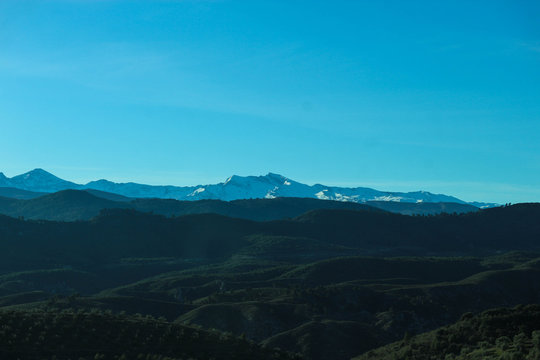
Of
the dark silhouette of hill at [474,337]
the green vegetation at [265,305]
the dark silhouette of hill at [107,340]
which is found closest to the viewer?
the dark silhouette of hill at [474,337]

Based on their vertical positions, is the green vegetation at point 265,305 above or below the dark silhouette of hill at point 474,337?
below

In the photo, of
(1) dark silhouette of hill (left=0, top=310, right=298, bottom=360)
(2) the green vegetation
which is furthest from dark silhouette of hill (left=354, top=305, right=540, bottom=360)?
(1) dark silhouette of hill (left=0, top=310, right=298, bottom=360)

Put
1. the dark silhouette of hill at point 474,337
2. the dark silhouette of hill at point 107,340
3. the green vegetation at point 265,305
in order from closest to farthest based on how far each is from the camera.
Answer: the dark silhouette of hill at point 474,337
the dark silhouette of hill at point 107,340
the green vegetation at point 265,305

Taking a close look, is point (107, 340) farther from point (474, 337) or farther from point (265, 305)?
point (265, 305)

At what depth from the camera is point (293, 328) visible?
106m

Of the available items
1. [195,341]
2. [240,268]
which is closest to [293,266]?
[240,268]

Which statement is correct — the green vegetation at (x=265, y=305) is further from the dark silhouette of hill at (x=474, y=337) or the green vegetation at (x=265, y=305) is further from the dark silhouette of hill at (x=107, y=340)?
the dark silhouette of hill at (x=474, y=337)

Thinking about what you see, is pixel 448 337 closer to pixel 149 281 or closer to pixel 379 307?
pixel 379 307

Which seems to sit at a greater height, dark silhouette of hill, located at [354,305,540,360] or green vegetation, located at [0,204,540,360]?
dark silhouette of hill, located at [354,305,540,360]

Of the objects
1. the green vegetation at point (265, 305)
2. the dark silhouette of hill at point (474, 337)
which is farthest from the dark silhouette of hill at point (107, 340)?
the dark silhouette of hill at point (474, 337)

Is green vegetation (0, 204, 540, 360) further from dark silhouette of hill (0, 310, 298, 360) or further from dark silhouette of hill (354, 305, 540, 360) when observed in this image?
dark silhouette of hill (354, 305, 540, 360)

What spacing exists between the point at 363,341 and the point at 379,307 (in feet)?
86.3

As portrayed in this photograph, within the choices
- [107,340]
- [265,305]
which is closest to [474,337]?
[107,340]

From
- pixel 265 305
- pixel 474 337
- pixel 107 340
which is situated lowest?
pixel 265 305
